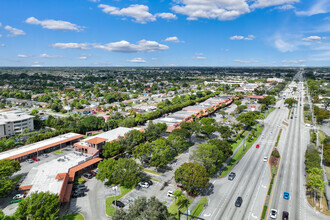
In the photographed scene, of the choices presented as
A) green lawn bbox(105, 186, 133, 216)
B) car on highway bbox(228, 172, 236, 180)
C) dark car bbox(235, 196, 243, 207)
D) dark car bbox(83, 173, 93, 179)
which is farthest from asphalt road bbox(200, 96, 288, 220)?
dark car bbox(83, 173, 93, 179)

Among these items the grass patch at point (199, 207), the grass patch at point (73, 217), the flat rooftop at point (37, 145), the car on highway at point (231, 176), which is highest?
the flat rooftop at point (37, 145)

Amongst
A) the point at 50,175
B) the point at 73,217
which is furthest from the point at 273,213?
the point at 50,175

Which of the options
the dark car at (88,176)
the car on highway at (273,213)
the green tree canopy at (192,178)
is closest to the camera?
the car on highway at (273,213)

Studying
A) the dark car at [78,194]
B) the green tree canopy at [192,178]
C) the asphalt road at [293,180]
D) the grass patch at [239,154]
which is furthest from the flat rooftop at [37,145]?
the asphalt road at [293,180]

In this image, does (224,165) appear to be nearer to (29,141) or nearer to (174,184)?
(174,184)

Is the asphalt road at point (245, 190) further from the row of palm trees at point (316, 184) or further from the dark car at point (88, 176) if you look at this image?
the dark car at point (88, 176)

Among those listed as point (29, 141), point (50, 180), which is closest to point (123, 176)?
point (50, 180)

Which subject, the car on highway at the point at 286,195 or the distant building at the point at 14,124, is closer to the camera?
the car on highway at the point at 286,195
